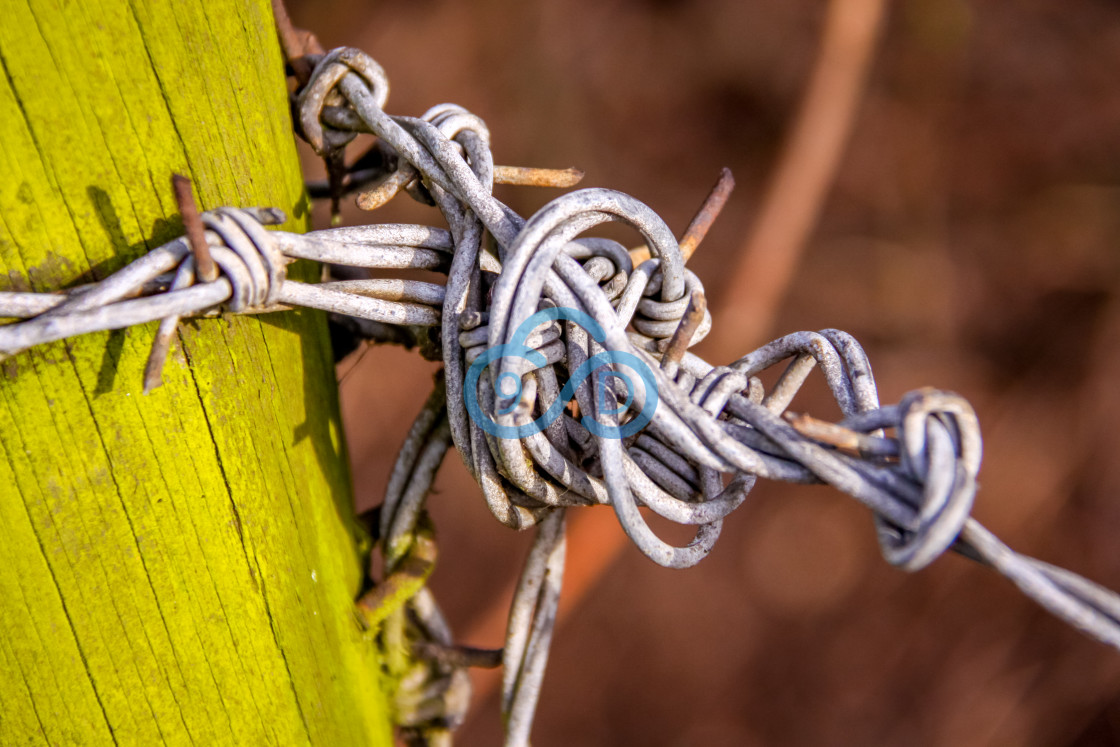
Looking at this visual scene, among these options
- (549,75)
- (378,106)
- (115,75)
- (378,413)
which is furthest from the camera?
(549,75)

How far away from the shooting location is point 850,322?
7.30 ft

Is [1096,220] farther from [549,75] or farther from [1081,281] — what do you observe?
[549,75]

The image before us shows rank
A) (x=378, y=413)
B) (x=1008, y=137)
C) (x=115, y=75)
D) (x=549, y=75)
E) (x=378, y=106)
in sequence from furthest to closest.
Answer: (x=549, y=75) → (x=378, y=413) → (x=1008, y=137) → (x=378, y=106) → (x=115, y=75)

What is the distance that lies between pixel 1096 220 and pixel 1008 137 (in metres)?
0.35

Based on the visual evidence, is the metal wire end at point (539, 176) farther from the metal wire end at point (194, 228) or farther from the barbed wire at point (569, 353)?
the metal wire end at point (194, 228)

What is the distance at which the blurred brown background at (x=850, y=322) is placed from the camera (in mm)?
1871

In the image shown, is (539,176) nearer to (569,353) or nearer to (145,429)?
(569,353)

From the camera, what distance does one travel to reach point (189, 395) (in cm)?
39

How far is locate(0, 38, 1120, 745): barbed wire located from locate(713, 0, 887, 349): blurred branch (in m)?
1.43

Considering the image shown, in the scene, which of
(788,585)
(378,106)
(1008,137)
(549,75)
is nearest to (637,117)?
(549,75)

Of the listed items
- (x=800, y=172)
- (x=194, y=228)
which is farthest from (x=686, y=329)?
(x=800, y=172)

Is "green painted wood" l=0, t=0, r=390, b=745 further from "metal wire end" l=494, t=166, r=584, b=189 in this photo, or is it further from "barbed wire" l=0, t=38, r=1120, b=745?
"metal wire end" l=494, t=166, r=584, b=189

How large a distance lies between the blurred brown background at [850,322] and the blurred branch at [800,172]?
0.30 feet

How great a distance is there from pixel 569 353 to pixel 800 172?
1705 mm
